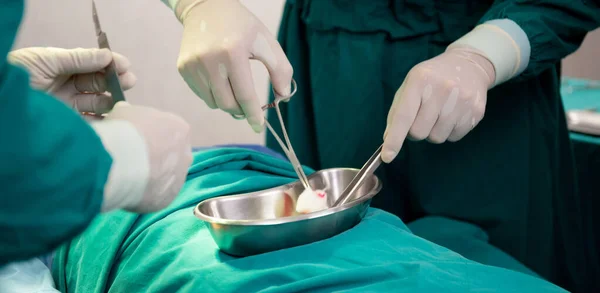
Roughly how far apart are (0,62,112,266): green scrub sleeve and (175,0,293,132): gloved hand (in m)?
0.48

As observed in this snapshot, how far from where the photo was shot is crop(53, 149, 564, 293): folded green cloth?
0.75 m

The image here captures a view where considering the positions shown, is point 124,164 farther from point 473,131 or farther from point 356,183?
point 473,131

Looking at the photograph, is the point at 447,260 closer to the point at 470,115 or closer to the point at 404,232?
the point at 404,232

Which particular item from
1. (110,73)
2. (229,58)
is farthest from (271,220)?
(110,73)

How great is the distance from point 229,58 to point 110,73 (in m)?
0.31

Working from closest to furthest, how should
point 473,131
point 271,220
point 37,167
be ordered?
1. point 37,167
2. point 271,220
3. point 473,131

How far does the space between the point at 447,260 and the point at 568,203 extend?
0.86 m

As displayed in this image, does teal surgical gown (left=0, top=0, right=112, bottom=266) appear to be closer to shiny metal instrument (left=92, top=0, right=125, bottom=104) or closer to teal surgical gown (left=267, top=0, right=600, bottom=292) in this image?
shiny metal instrument (left=92, top=0, right=125, bottom=104)

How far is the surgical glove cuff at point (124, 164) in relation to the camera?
0.61 m

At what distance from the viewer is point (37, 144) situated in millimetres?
494

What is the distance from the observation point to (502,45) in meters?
1.19

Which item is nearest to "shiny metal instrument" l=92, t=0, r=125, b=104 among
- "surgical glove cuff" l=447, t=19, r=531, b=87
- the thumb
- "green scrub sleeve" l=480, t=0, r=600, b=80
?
the thumb

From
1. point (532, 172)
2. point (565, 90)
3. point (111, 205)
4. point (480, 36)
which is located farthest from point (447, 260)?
point (565, 90)

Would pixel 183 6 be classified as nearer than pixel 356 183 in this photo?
No
